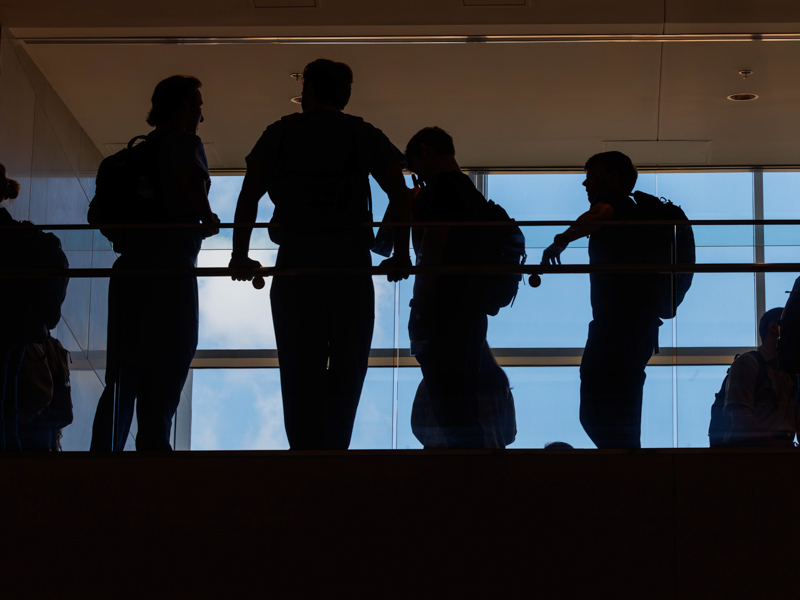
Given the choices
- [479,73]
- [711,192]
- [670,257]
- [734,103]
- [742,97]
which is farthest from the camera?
[711,192]

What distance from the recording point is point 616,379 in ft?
12.2

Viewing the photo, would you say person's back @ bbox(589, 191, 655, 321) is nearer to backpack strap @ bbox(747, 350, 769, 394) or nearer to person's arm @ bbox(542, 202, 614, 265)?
person's arm @ bbox(542, 202, 614, 265)

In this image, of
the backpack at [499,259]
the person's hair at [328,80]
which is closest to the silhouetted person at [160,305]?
the person's hair at [328,80]

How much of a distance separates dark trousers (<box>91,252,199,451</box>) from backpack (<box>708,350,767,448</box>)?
2.17 meters

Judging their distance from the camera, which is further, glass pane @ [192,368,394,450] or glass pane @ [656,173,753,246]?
glass pane @ [656,173,753,246]

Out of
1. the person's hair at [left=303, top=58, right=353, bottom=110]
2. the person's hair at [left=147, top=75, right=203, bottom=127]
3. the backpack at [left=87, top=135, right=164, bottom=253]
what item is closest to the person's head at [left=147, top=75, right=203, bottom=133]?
the person's hair at [left=147, top=75, right=203, bottom=127]

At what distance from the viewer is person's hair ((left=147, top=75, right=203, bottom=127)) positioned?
3.89 metres

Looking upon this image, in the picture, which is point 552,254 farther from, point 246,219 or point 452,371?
point 246,219

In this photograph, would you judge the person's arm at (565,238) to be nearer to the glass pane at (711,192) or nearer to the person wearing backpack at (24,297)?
the person wearing backpack at (24,297)

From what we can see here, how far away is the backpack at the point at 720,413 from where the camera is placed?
3.67m

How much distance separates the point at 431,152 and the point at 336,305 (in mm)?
835

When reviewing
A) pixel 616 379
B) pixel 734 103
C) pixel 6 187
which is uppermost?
pixel 734 103

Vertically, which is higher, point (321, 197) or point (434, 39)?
point (434, 39)

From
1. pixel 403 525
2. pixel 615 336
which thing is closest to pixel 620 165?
pixel 615 336
